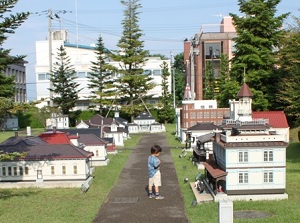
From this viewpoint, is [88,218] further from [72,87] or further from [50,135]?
[72,87]

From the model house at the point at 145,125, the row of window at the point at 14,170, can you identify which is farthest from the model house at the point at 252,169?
the model house at the point at 145,125

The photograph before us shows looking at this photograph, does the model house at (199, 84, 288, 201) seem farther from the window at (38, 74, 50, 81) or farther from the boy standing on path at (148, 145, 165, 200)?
the window at (38, 74, 50, 81)

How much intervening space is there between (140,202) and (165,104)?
50.7m

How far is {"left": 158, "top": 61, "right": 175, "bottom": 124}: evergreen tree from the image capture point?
69062 mm

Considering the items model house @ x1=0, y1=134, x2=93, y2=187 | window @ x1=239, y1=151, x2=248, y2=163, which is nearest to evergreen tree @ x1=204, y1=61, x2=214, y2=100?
model house @ x1=0, y1=134, x2=93, y2=187

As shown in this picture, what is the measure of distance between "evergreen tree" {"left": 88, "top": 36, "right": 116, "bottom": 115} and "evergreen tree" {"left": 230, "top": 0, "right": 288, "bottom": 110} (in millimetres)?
24750

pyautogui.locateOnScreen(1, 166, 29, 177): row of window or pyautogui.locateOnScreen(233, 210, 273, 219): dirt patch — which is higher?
pyautogui.locateOnScreen(1, 166, 29, 177): row of window

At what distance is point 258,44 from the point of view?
141 ft

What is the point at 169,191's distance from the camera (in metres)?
20.7

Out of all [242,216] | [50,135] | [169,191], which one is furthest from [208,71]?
[242,216]

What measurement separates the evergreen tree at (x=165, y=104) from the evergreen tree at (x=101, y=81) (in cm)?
804

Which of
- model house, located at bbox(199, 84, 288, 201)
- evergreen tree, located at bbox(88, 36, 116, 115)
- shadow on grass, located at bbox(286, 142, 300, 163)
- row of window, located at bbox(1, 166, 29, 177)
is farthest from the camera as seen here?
evergreen tree, located at bbox(88, 36, 116, 115)

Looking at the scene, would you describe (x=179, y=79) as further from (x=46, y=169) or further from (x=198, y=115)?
(x=46, y=169)

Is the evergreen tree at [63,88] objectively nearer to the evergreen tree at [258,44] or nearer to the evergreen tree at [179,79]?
the evergreen tree at [179,79]
